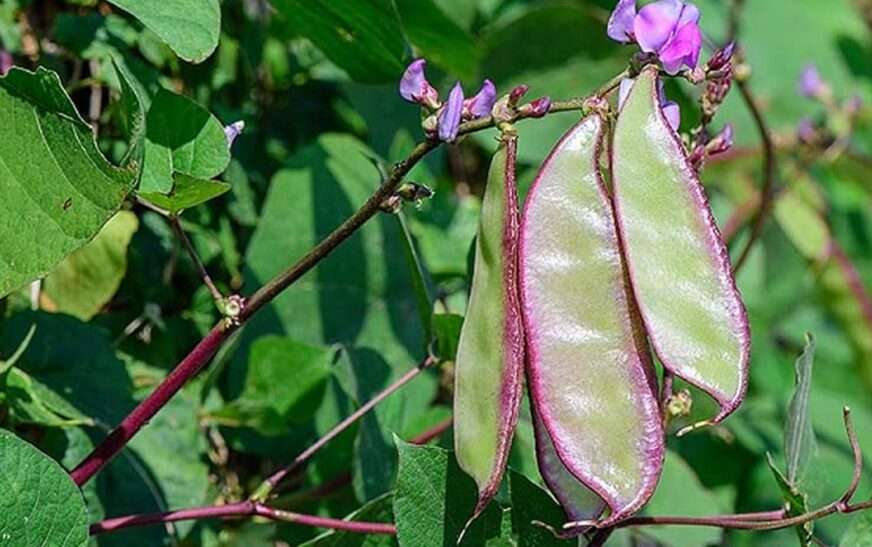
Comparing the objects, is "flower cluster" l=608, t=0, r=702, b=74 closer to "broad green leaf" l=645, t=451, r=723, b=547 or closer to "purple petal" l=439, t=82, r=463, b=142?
"purple petal" l=439, t=82, r=463, b=142

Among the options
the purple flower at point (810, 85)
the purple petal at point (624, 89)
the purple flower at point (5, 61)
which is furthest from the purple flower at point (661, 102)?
the purple flower at point (810, 85)

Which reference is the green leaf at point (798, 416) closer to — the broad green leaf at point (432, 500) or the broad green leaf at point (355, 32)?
the broad green leaf at point (432, 500)

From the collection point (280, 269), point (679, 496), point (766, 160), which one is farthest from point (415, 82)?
point (766, 160)

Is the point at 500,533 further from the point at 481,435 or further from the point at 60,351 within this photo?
the point at 60,351

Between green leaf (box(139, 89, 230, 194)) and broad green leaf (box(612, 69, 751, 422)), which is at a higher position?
green leaf (box(139, 89, 230, 194))

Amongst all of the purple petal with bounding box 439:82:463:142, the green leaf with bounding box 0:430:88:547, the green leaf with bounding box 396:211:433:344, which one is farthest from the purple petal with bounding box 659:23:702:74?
the green leaf with bounding box 0:430:88:547

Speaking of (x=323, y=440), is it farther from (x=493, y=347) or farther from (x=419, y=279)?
(x=493, y=347)
